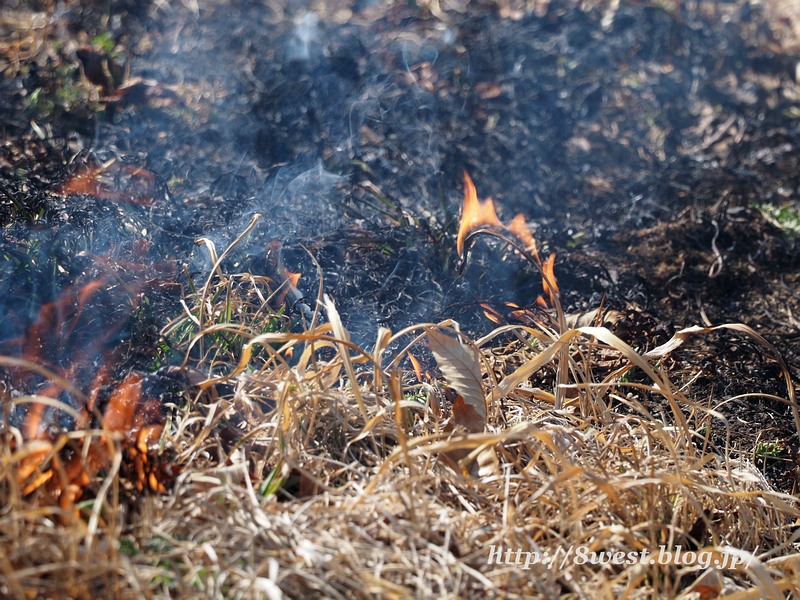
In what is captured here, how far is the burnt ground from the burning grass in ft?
1.56

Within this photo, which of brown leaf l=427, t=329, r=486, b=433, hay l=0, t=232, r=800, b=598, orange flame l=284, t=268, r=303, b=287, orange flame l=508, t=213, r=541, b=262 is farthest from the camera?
orange flame l=508, t=213, r=541, b=262

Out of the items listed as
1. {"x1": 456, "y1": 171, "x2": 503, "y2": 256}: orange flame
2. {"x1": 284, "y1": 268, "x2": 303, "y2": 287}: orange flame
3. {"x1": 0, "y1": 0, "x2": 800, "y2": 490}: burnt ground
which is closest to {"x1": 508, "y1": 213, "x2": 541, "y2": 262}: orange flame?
{"x1": 0, "y1": 0, "x2": 800, "y2": 490}: burnt ground

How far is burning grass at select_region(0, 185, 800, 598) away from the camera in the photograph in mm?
1384

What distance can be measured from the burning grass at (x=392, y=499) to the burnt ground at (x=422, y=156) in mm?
477

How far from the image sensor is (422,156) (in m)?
3.93

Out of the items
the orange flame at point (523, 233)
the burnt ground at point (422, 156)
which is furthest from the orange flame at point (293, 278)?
the orange flame at point (523, 233)

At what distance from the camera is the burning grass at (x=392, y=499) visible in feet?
4.54

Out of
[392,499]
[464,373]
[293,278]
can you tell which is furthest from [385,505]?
[293,278]

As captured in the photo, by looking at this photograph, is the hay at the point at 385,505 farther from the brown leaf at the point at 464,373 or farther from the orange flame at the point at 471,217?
the orange flame at the point at 471,217

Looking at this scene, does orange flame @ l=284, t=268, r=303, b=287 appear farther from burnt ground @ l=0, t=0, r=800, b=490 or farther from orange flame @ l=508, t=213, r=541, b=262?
orange flame @ l=508, t=213, r=541, b=262

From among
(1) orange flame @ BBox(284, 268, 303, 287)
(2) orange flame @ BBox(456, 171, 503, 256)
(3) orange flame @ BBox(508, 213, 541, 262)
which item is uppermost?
(1) orange flame @ BBox(284, 268, 303, 287)

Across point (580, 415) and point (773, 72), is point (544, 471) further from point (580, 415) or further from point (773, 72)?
point (773, 72)

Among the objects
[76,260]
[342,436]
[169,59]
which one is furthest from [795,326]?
[169,59]

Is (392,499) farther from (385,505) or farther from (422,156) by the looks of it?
(422,156)
